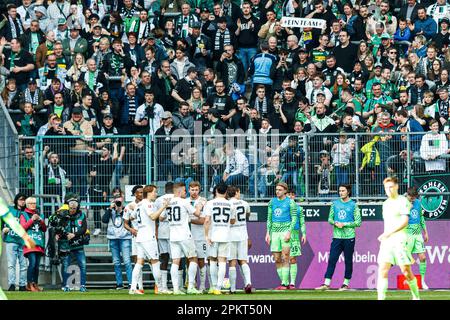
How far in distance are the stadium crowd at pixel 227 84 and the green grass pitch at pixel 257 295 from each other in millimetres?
2647

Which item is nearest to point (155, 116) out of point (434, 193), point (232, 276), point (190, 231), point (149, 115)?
point (149, 115)

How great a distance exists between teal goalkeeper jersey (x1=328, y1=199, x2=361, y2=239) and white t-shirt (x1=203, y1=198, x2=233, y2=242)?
8.51ft

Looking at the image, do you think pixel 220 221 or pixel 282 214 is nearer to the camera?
pixel 220 221

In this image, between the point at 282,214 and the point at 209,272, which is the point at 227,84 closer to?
the point at 282,214

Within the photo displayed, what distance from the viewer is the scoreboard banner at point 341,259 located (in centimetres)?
3112

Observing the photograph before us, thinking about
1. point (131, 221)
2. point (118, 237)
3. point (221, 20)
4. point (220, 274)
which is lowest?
point (220, 274)

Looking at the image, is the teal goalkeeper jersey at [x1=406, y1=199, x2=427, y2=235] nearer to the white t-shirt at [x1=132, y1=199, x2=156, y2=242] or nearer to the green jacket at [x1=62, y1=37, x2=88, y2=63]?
the white t-shirt at [x1=132, y1=199, x2=156, y2=242]

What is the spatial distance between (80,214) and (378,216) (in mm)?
6482

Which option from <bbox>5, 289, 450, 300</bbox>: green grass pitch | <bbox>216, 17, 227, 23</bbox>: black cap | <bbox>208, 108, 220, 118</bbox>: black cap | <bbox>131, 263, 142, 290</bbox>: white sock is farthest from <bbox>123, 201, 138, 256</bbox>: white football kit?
<bbox>216, 17, 227, 23</bbox>: black cap

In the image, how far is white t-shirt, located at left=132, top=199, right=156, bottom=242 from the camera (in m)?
28.8

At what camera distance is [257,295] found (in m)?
28.0

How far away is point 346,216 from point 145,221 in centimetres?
433

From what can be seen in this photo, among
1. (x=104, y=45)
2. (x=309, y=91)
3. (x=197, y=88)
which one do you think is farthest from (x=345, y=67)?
(x=104, y=45)

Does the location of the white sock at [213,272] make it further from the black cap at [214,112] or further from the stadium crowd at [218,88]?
the black cap at [214,112]
